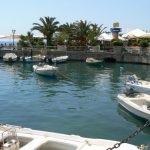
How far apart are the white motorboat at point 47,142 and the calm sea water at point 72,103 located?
5.91 m

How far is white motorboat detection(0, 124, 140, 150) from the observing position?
1210 centimetres

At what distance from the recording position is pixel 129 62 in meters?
58.3

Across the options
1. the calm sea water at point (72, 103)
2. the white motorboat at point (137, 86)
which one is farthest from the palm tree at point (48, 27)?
the white motorboat at point (137, 86)

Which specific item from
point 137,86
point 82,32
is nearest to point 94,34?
point 82,32

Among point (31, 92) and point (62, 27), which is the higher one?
point (62, 27)

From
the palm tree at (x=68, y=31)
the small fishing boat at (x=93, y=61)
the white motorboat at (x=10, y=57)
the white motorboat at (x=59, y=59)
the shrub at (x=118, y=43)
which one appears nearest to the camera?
the small fishing boat at (x=93, y=61)

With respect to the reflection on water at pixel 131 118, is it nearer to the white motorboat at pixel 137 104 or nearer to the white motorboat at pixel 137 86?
the white motorboat at pixel 137 104

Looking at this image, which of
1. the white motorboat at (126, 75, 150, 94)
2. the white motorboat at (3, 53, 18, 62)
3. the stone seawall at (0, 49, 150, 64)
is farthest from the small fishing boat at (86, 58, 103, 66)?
the white motorboat at (126, 75, 150, 94)

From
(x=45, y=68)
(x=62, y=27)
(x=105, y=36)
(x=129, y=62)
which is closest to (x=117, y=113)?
(x=45, y=68)

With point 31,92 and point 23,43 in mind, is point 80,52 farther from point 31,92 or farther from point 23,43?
point 31,92

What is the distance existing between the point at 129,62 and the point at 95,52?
6655 millimetres

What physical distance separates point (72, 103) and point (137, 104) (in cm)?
631

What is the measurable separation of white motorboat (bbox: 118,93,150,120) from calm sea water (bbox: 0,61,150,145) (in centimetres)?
54

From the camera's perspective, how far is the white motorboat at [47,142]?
476 inches
